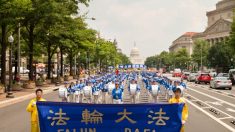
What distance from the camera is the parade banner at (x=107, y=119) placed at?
8133mm

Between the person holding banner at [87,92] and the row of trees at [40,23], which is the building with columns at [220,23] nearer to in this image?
the row of trees at [40,23]

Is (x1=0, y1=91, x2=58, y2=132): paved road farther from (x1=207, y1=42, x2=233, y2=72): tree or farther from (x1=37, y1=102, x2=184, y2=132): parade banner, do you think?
(x1=207, y1=42, x2=233, y2=72): tree

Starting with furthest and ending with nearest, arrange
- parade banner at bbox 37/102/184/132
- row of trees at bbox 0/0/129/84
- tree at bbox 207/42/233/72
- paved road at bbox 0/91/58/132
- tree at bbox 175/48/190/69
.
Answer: tree at bbox 175/48/190/69, tree at bbox 207/42/233/72, row of trees at bbox 0/0/129/84, paved road at bbox 0/91/58/132, parade banner at bbox 37/102/184/132

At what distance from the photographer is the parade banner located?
320 inches

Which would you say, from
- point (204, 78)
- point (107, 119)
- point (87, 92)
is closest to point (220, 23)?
point (204, 78)

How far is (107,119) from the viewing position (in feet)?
26.7

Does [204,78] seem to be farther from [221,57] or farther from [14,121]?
[14,121]

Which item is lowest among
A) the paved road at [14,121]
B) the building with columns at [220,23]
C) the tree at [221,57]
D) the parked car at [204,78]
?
the paved road at [14,121]

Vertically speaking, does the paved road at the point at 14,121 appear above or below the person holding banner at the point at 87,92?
below

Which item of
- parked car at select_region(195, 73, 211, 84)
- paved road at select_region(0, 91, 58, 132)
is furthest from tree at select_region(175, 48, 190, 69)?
paved road at select_region(0, 91, 58, 132)

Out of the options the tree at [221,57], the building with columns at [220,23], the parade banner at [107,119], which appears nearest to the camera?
the parade banner at [107,119]

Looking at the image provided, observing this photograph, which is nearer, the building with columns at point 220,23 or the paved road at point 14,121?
the paved road at point 14,121

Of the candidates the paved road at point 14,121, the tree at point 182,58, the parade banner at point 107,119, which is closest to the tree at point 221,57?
the tree at point 182,58

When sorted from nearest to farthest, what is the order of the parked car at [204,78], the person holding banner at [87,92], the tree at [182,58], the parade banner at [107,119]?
1. the parade banner at [107,119]
2. the person holding banner at [87,92]
3. the parked car at [204,78]
4. the tree at [182,58]
